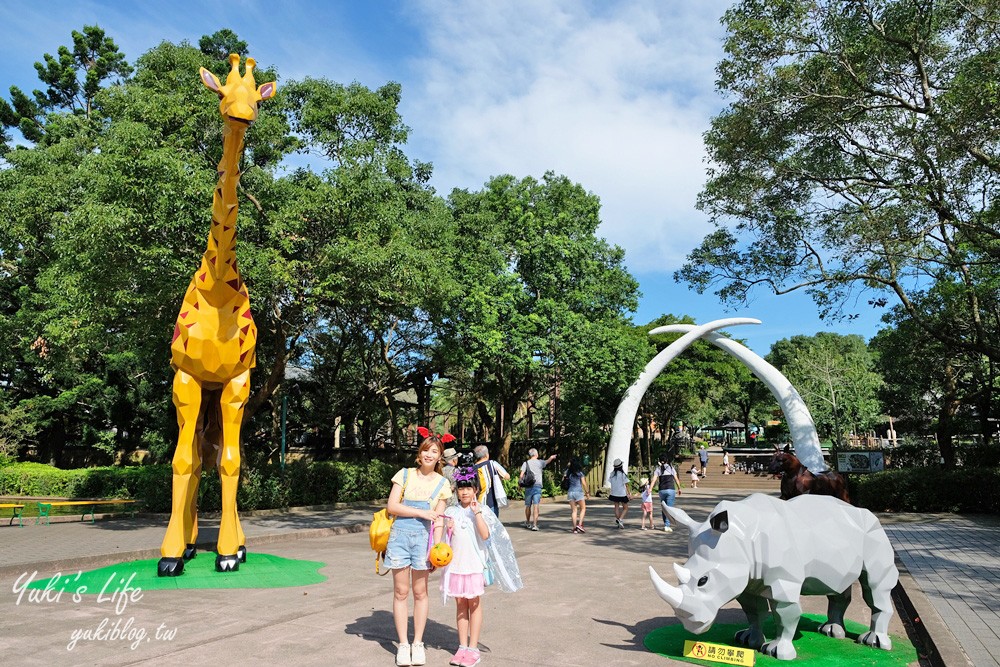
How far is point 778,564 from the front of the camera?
16.7 ft

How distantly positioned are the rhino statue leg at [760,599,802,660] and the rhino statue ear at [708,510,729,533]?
664 mm

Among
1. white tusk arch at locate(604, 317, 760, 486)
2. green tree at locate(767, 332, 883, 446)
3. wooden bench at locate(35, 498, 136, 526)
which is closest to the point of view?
wooden bench at locate(35, 498, 136, 526)

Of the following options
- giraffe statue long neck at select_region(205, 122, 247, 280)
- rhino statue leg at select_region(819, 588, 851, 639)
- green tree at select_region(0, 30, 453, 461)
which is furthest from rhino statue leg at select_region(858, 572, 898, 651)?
green tree at select_region(0, 30, 453, 461)

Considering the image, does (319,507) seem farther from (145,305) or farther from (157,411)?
(157,411)

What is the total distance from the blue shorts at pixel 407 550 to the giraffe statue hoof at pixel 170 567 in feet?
Answer: 14.9

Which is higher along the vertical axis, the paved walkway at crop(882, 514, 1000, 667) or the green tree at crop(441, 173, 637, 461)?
the green tree at crop(441, 173, 637, 461)

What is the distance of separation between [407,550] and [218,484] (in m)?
12.6

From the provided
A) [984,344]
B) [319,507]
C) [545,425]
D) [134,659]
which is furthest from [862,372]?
[134,659]

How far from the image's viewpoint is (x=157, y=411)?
2686 cm

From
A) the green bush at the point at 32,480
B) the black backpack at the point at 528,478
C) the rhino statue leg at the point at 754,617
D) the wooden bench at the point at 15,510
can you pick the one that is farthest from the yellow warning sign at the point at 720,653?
the green bush at the point at 32,480

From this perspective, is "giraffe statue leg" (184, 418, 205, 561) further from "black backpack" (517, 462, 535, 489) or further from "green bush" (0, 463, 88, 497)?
"green bush" (0, 463, 88, 497)

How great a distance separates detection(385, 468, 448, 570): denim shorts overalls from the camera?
513cm

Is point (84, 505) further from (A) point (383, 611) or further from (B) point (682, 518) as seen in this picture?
(B) point (682, 518)

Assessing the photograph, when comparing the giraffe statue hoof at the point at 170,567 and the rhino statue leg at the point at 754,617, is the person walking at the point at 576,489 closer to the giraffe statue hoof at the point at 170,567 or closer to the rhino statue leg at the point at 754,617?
the giraffe statue hoof at the point at 170,567
